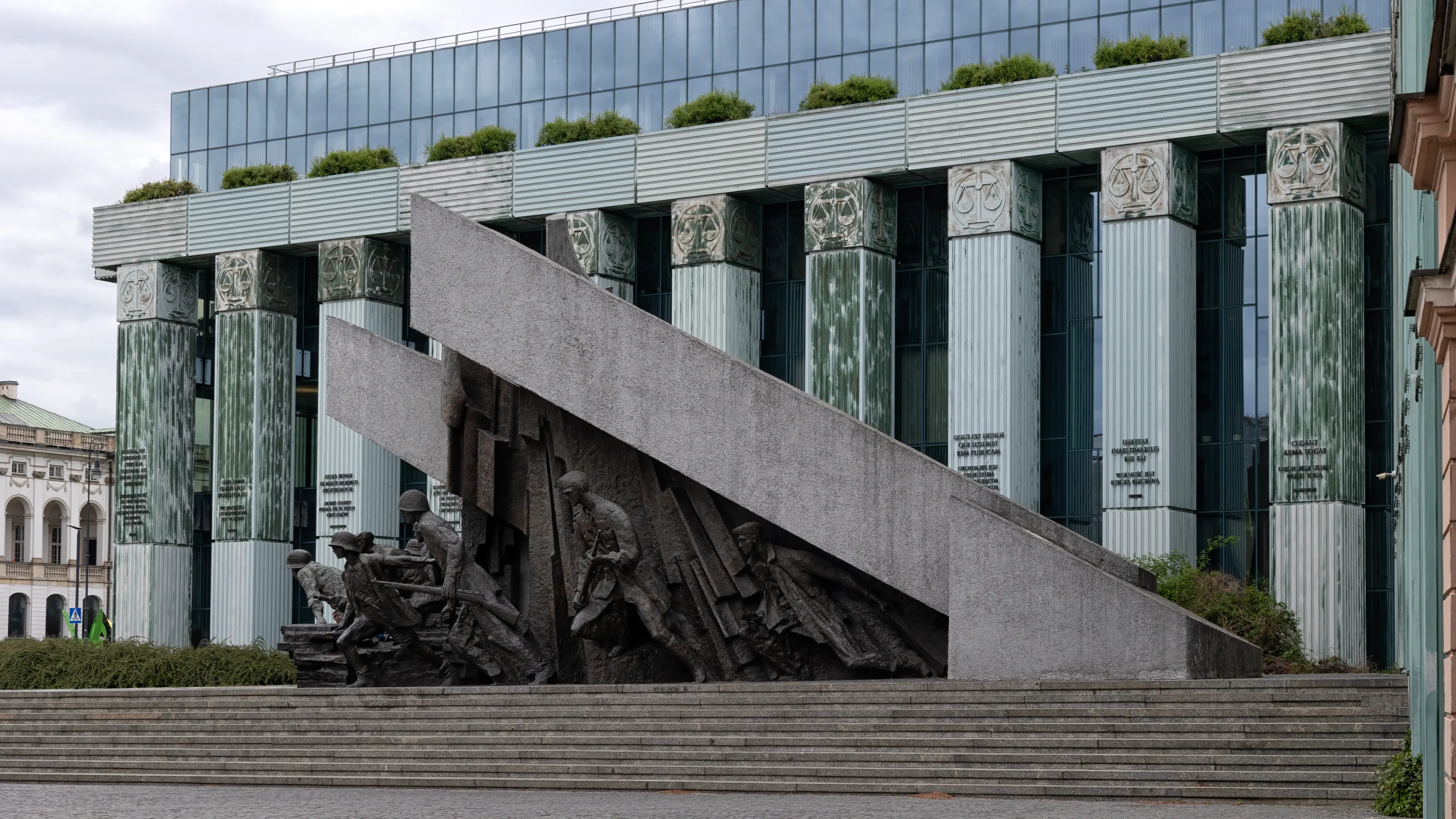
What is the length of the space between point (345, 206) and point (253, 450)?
4768 mm

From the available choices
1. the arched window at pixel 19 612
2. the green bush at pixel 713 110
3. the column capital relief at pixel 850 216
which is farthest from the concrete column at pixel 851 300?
the arched window at pixel 19 612

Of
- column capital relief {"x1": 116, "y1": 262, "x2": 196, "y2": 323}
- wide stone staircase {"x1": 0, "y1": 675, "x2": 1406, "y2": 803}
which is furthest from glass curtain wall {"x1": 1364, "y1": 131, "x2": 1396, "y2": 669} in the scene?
column capital relief {"x1": 116, "y1": 262, "x2": 196, "y2": 323}

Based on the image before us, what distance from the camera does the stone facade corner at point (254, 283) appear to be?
1375 inches

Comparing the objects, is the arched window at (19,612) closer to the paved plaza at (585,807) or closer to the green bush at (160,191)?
the green bush at (160,191)

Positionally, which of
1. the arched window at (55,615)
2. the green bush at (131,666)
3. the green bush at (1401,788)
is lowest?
the arched window at (55,615)

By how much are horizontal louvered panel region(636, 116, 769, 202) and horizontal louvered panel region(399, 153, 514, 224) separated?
9.60 ft

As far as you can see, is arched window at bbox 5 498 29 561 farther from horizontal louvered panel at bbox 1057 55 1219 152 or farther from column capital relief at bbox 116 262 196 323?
horizontal louvered panel at bbox 1057 55 1219 152

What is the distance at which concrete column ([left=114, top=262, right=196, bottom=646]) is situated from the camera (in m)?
35.4

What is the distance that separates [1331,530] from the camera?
83.8 ft

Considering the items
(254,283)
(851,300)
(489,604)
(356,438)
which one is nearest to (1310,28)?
(851,300)

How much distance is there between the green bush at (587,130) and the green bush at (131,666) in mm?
13406

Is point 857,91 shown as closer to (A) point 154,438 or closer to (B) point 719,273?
(B) point 719,273

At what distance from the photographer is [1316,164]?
2606 centimetres

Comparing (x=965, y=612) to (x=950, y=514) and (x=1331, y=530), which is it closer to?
(x=950, y=514)
